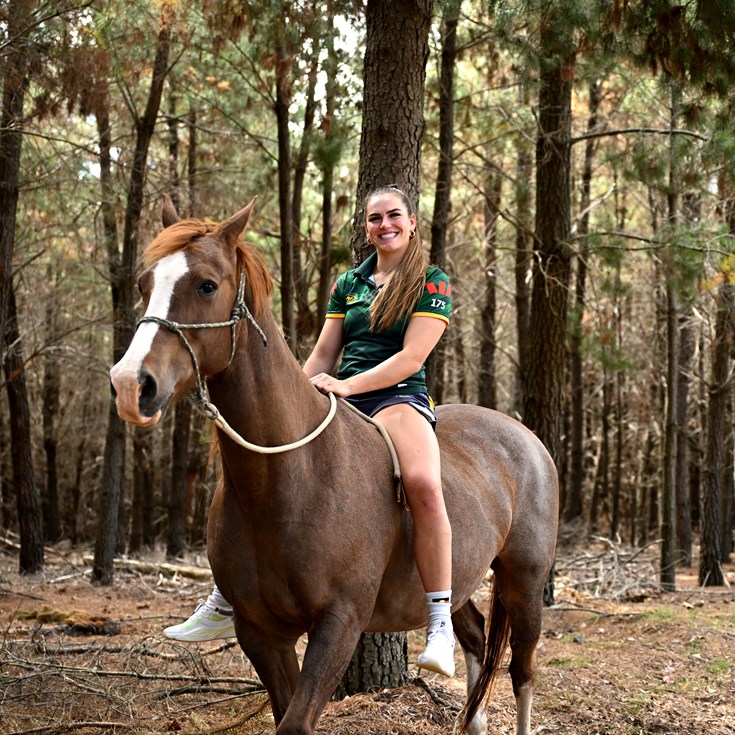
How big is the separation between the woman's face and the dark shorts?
0.73 meters

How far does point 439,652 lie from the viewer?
3357mm

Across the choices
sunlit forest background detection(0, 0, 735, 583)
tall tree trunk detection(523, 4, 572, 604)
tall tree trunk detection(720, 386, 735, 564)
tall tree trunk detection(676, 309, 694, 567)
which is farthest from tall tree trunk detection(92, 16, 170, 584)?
tall tree trunk detection(720, 386, 735, 564)

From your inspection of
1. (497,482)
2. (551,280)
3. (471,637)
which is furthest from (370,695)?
(551,280)

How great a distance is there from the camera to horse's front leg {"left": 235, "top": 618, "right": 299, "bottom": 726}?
132 inches

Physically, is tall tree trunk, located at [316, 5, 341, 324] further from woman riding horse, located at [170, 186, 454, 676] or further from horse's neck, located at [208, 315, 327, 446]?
horse's neck, located at [208, 315, 327, 446]

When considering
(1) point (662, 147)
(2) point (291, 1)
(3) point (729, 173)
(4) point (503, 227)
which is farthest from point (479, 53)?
(4) point (503, 227)

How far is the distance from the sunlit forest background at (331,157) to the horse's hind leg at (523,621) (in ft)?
7.74

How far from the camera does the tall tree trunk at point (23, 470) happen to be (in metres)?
11.8

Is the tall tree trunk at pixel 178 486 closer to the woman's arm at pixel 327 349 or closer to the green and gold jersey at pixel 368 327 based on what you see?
the woman's arm at pixel 327 349

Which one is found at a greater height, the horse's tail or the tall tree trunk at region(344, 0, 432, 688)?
the tall tree trunk at region(344, 0, 432, 688)

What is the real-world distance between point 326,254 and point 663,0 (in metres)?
7.16

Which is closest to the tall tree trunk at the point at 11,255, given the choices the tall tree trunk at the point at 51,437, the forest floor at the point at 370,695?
the forest floor at the point at 370,695

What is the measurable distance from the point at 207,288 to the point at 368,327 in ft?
3.88

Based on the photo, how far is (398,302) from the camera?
148 inches
